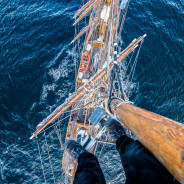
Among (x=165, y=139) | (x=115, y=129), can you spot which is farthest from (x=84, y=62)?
(x=165, y=139)

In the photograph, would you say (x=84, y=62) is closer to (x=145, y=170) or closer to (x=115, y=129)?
(x=115, y=129)

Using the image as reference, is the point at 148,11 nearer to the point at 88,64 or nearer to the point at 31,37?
the point at 88,64

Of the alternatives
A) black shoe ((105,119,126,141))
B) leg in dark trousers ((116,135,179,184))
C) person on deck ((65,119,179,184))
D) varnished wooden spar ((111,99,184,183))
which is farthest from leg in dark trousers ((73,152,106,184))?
varnished wooden spar ((111,99,184,183))

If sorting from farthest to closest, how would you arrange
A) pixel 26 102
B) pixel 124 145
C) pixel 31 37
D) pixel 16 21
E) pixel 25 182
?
pixel 16 21
pixel 31 37
pixel 26 102
pixel 25 182
pixel 124 145

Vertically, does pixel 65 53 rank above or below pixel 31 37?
below

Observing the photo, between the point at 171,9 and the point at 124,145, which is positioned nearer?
the point at 124,145

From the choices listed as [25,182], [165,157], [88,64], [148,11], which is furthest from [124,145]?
[148,11]

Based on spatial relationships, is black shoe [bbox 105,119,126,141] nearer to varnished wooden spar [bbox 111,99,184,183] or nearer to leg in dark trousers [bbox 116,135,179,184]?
leg in dark trousers [bbox 116,135,179,184]
